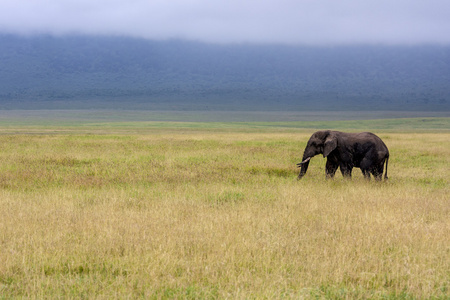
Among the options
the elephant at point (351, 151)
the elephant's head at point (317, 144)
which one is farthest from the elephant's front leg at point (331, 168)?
the elephant's head at point (317, 144)

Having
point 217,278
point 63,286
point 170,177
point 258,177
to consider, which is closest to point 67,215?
point 63,286

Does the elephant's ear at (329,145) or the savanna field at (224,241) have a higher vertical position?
the elephant's ear at (329,145)

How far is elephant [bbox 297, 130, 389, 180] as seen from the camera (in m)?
12.7

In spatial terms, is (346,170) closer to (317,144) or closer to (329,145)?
(329,145)

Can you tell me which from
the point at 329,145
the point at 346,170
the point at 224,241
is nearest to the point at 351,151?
the point at 346,170

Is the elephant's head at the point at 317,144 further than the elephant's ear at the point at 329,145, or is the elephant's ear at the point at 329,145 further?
the elephant's head at the point at 317,144

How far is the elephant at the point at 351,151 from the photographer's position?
41.7 ft

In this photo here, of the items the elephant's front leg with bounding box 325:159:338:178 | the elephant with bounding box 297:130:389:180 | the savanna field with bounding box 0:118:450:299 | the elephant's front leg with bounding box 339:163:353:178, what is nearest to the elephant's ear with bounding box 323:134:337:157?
the elephant with bounding box 297:130:389:180

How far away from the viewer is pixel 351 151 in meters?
13.0

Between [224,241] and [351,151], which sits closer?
[224,241]

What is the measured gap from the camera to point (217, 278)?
508 cm

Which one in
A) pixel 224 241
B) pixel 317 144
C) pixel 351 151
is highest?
pixel 317 144

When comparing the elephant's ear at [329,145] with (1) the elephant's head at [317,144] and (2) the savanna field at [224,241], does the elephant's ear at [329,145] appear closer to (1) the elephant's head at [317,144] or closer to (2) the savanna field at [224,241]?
(1) the elephant's head at [317,144]

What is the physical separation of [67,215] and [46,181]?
194 inches
